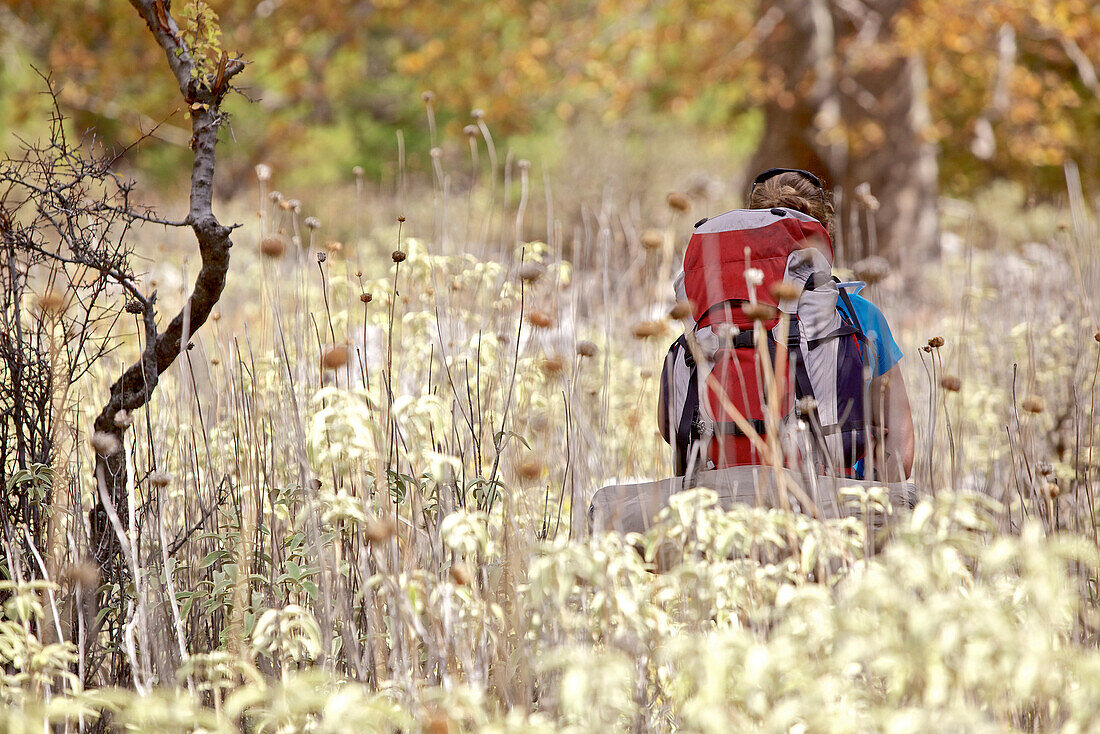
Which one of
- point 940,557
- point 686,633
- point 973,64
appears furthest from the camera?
point 973,64

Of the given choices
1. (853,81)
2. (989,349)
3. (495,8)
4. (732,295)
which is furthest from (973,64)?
(732,295)

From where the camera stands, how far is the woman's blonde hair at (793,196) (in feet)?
6.56

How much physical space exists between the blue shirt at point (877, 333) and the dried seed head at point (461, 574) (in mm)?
907

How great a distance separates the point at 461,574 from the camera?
4.11 feet

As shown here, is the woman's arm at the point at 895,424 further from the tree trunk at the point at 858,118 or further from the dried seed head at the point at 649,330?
the tree trunk at the point at 858,118

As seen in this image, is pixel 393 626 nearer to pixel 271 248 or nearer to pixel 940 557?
pixel 271 248

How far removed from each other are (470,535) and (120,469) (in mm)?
968

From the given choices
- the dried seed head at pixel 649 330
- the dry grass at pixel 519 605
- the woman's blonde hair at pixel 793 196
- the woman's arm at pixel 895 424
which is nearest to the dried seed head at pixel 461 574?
the dry grass at pixel 519 605

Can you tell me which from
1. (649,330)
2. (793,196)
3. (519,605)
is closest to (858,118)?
(793,196)

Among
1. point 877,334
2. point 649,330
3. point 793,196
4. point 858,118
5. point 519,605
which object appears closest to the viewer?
point 519,605

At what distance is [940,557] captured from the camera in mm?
1018

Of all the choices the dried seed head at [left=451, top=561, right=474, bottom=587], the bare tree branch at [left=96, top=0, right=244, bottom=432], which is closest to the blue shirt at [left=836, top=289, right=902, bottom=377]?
the dried seed head at [left=451, top=561, right=474, bottom=587]

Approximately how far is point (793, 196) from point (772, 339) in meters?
0.41

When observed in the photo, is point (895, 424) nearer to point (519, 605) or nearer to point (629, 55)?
point (519, 605)
